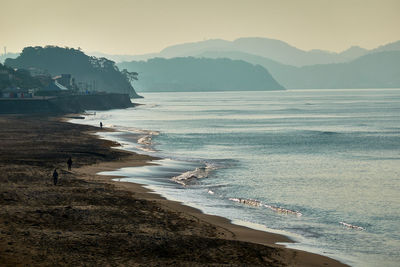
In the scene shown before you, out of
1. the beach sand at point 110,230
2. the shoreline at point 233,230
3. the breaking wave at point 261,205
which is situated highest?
the beach sand at point 110,230

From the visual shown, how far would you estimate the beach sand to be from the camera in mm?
25344

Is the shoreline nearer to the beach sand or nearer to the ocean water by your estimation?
the beach sand

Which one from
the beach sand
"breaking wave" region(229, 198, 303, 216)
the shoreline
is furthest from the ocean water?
the beach sand

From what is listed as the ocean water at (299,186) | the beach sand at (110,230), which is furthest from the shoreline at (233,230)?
the ocean water at (299,186)

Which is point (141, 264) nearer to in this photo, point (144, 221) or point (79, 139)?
point (144, 221)

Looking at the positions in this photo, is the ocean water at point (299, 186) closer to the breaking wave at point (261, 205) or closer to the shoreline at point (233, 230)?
the breaking wave at point (261, 205)

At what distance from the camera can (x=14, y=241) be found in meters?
25.5

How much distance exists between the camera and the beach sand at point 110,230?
83.1 ft

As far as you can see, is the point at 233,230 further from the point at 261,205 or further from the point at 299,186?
the point at 299,186

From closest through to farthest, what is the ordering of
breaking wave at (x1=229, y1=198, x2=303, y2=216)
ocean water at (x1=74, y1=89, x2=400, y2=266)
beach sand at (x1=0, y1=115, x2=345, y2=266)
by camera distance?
beach sand at (x1=0, y1=115, x2=345, y2=266)
ocean water at (x1=74, y1=89, x2=400, y2=266)
breaking wave at (x1=229, y1=198, x2=303, y2=216)

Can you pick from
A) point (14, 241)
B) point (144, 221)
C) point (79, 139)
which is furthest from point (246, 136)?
point (14, 241)

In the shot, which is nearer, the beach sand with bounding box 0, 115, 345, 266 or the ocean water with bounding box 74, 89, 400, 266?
the beach sand with bounding box 0, 115, 345, 266

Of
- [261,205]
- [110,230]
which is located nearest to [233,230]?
[110,230]

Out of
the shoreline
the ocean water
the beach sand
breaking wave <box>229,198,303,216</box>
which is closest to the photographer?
the beach sand
